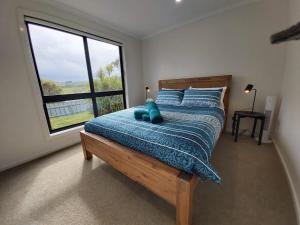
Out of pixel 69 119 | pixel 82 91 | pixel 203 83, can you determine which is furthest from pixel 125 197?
pixel 203 83

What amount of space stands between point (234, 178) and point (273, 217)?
1.53 ft

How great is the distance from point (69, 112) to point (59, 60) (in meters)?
1.01

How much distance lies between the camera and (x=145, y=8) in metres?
2.26

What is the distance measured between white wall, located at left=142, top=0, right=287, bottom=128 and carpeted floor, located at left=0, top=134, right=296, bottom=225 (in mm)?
1329

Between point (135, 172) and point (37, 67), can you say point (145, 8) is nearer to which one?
point (37, 67)

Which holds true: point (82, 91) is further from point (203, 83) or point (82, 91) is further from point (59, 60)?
point (203, 83)

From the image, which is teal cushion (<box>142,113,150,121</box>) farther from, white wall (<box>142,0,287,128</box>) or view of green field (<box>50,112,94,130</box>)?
white wall (<box>142,0,287,128</box>)

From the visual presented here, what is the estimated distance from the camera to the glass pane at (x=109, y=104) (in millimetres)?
3101

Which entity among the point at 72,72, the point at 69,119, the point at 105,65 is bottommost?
the point at 69,119

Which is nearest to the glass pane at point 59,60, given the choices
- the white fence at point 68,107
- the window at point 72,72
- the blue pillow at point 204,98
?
the window at point 72,72

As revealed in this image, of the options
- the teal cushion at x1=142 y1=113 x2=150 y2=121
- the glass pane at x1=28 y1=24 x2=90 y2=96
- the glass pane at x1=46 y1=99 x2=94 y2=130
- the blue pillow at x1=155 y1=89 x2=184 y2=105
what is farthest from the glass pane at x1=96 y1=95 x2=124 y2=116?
the teal cushion at x1=142 y1=113 x2=150 y2=121

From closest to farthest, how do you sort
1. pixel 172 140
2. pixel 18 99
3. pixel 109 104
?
pixel 172 140, pixel 18 99, pixel 109 104

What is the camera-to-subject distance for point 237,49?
243 centimetres

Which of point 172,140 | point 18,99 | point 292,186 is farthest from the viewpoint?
point 18,99
